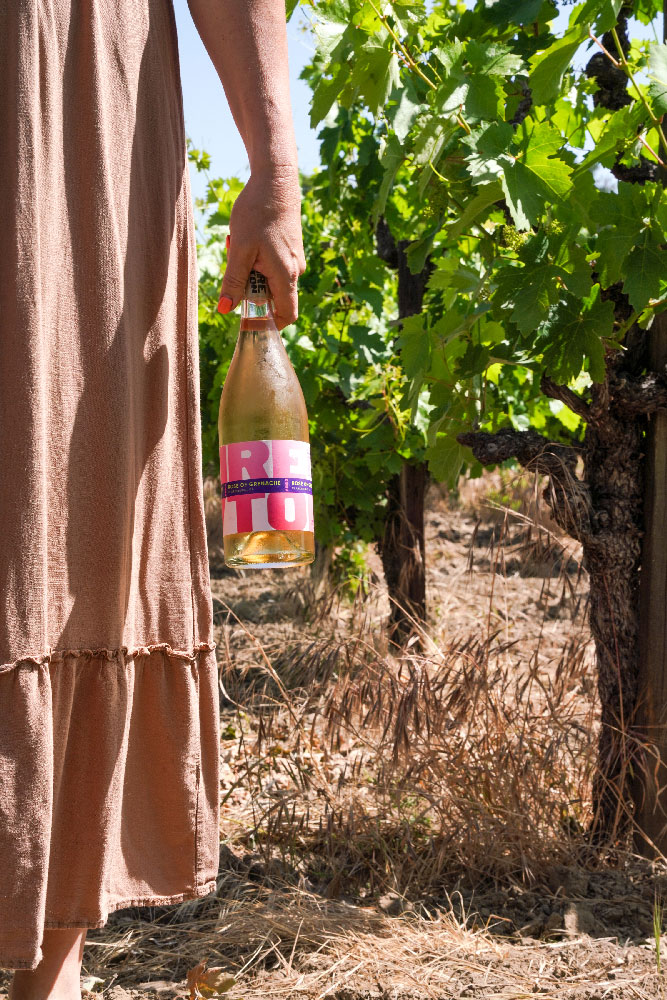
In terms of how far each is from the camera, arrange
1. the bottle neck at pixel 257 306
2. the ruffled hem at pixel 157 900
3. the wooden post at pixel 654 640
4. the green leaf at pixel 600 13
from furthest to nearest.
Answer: the wooden post at pixel 654 640 < the green leaf at pixel 600 13 < the bottle neck at pixel 257 306 < the ruffled hem at pixel 157 900

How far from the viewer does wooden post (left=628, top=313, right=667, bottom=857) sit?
6.82 ft

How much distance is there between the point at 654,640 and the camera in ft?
6.98

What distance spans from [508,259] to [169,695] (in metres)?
1.19

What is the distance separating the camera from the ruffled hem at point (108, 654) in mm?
1097

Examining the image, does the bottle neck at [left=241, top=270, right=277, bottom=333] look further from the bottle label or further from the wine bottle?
the bottle label

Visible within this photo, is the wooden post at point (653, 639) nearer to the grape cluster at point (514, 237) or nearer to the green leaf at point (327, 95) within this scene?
the grape cluster at point (514, 237)

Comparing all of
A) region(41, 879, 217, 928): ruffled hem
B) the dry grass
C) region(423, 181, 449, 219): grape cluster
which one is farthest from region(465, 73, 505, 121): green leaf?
region(41, 879, 217, 928): ruffled hem

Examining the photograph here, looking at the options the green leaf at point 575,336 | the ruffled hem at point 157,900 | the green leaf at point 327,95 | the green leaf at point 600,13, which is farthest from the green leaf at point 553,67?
the ruffled hem at point 157,900

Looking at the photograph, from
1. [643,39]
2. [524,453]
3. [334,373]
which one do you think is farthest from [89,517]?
[334,373]

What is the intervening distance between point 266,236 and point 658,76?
0.77 meters

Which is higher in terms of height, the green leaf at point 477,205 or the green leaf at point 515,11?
the green leaf at point 515,11

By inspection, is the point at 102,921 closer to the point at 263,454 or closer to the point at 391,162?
the point at 263,454

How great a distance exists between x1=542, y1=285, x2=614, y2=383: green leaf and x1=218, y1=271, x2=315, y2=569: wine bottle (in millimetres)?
571

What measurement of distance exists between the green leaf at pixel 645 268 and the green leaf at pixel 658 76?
0.76 ft
